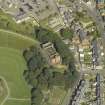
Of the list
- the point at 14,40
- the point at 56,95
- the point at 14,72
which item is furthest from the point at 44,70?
the point at 14,40

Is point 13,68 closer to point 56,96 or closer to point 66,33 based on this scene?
point 56,96

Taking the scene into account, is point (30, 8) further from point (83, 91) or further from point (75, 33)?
point (83, 91)

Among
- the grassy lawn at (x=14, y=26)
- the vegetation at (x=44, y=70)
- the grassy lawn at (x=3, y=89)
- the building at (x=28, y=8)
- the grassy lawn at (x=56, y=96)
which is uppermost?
the building at (x=28, y=8)

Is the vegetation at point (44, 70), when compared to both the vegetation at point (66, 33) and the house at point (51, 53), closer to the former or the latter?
the house at point (51, 53)

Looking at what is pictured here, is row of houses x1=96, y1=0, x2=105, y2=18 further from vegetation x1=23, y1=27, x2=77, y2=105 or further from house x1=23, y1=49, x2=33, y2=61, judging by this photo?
house x1=23, y1=49, x2=33, y2=61

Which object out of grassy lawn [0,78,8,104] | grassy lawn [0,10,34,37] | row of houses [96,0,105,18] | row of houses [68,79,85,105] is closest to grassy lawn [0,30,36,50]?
grassy lawn [0,10,34,37]

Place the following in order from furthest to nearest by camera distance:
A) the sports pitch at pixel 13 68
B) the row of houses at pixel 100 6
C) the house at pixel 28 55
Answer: the row of houses at pixel 100 6
the house at pixel 28 55
the sports pitch at pixel 13 68

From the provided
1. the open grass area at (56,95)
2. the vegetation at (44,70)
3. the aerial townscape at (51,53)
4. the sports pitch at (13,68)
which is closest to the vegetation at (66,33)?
the aerial townscape at (51,53)
